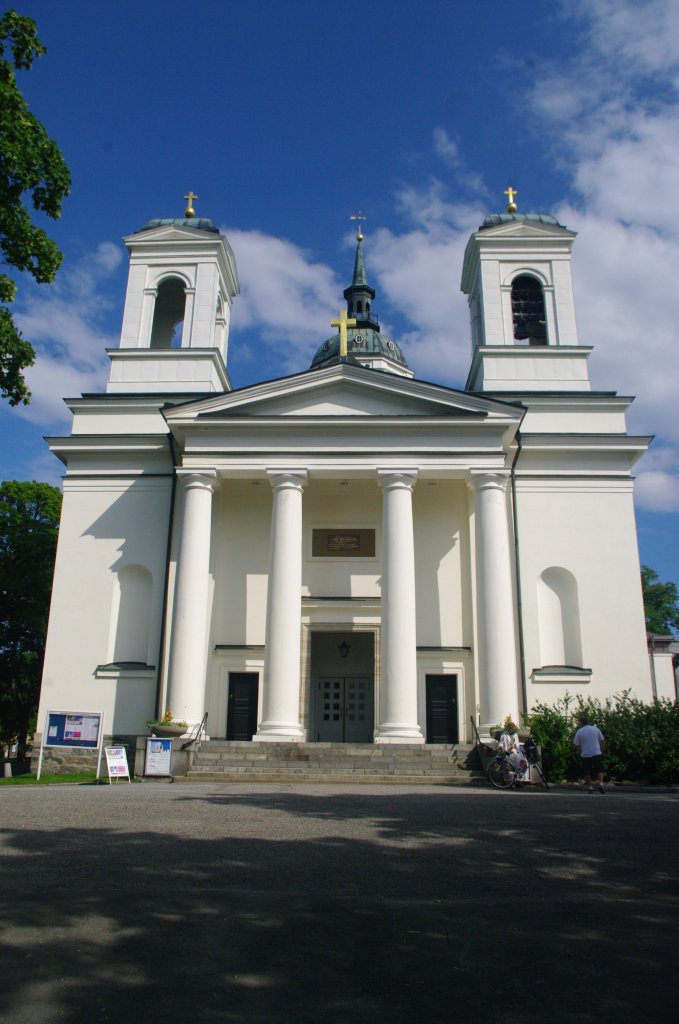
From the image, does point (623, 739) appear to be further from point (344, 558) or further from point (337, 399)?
point (337, 399)

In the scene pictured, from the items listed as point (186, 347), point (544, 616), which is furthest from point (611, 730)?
point (186, 347)

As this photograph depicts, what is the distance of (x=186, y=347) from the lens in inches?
1112

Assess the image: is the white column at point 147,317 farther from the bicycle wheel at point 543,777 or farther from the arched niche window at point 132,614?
the bicycle wheel at point 543,777

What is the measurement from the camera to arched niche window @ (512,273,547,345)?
2886 cm

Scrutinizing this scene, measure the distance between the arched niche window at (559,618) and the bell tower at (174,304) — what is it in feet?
41.5

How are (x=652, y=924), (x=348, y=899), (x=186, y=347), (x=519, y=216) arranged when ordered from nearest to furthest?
(x=652, y=924) → (x=348, y=899) → (x=186, y=347) → (x=519, y=216)

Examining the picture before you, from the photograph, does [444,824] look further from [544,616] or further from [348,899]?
[544,616]

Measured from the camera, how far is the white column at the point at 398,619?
20.5m

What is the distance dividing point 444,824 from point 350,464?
13.9m

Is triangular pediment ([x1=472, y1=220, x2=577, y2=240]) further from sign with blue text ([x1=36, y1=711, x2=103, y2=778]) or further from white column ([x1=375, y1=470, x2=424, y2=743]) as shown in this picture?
sign with blue text ([x1=36, y1=711, x2=103, y2=778])

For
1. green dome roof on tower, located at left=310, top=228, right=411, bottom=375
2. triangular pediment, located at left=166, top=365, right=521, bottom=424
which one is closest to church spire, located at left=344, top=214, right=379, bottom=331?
green dome roof on tower, located at left=310, top=228, right=411, bottom=375

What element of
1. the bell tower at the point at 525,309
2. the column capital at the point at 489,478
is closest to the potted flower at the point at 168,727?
the column capital at the point at 489,478

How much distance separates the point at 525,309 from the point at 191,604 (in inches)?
623

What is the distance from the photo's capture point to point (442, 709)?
76.8 ft
